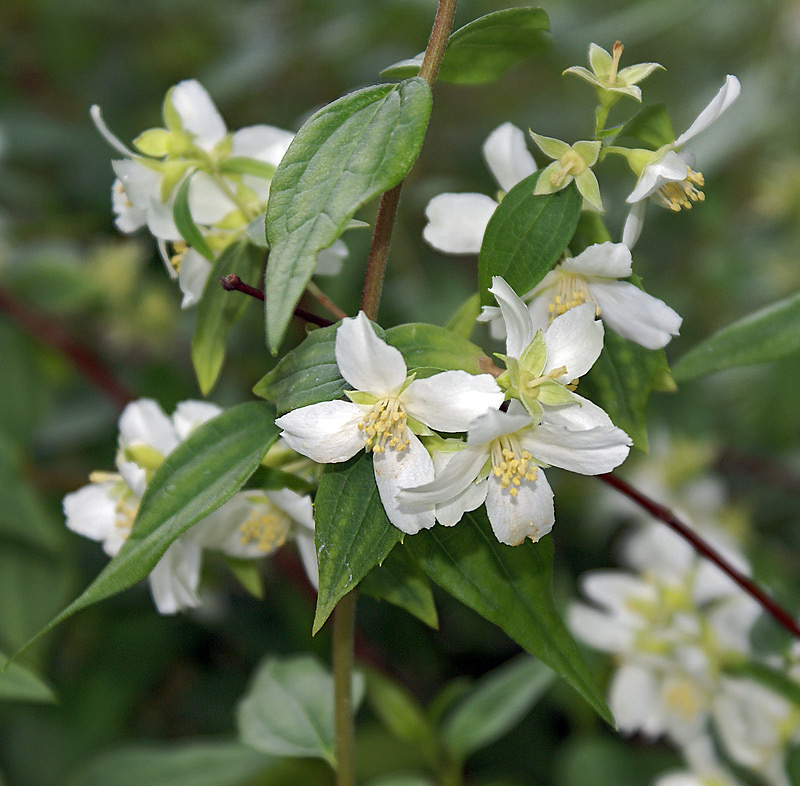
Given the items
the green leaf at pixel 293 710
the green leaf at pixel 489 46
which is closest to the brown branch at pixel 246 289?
the green leaf at pixel 489 46

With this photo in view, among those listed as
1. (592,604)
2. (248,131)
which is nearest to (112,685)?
(592,604)

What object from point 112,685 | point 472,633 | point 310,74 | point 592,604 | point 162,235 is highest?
point 162,235

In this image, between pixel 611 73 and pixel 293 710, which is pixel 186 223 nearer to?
pixel 611 73

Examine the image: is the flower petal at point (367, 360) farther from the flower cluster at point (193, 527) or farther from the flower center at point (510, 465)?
the flower cluster at point (193, 527)

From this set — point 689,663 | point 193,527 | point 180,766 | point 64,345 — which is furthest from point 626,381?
point 64,345

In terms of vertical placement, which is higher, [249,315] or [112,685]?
[249,315]

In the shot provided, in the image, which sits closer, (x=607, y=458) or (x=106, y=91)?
(x=607, y=458)

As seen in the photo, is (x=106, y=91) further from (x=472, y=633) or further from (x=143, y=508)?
(x=143, y=508)

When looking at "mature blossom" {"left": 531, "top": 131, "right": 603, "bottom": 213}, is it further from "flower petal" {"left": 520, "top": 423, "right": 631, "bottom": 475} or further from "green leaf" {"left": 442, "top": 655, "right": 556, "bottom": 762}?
"green leaf" {"left": 442, "top": 655, "right": 556, "bottom": 762}

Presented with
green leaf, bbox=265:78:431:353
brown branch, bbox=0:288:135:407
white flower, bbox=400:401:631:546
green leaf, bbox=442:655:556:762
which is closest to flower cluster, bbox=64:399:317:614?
white flower, bbox=400:401:631:546
